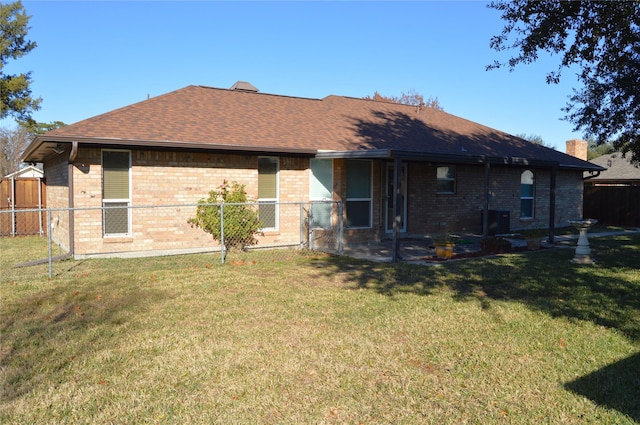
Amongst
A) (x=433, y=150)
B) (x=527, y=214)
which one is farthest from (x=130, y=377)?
(x=527, y=214)

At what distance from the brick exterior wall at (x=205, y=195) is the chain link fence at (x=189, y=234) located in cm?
3

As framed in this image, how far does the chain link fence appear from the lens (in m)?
10.6

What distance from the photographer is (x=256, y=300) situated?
23.9 ft

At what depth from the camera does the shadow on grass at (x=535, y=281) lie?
6.81 m

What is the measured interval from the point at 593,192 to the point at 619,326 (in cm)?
2044

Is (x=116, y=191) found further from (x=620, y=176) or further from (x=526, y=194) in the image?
(x=620, y=176)

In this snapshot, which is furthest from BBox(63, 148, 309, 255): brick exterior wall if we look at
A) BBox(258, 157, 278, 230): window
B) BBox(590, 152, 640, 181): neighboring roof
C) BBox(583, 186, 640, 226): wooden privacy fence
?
BBox(590, 152, 640, 181): neighboring roof

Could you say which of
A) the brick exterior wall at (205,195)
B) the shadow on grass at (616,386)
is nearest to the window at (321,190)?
the brick exterior wall at (205,195)

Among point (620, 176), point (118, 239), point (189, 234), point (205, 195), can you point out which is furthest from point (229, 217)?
point (620, 176)

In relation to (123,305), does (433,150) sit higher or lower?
higher

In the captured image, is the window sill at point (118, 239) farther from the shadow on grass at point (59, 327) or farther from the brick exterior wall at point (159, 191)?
the shadow on grass at point (59, 327)

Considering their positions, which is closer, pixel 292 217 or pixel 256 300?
pixel 256 300

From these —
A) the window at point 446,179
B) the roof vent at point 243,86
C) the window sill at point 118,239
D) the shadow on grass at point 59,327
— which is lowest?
the shadow on grass at point 59,327

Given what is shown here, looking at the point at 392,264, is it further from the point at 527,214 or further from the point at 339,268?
the point at 527,214
